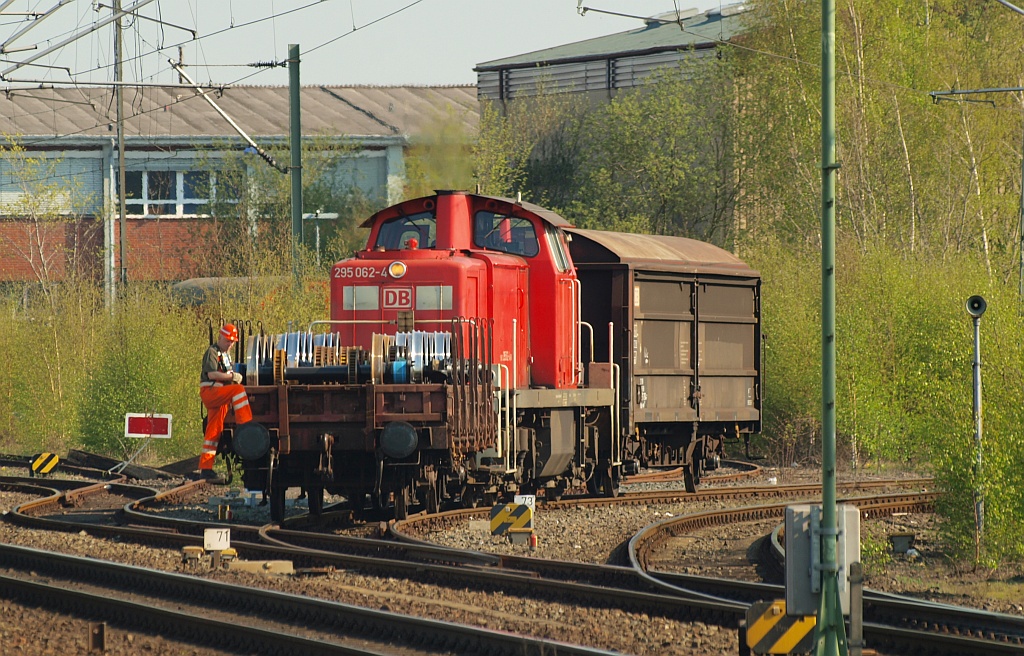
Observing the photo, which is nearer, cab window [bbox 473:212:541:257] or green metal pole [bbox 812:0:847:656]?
green metal pole [bbox 812:0:847:656]

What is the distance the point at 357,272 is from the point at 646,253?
4239mm

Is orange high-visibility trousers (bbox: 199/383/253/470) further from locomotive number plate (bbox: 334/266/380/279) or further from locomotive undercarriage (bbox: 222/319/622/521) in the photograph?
locomotive number plate (bbox: 334/266/380/279)

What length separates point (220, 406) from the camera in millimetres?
12844

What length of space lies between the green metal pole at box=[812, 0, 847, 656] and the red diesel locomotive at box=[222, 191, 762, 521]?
18.6ft

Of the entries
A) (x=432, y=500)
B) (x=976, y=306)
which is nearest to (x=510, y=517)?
(x=432, y=500)

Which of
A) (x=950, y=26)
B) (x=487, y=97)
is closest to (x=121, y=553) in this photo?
(x=950, y=26)

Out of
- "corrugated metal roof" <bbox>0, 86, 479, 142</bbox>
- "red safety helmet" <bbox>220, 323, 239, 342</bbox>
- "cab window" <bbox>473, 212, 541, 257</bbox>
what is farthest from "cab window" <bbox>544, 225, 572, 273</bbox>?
"corrugated metal roof" <bbox>0, 86, 479, 142</bbox>

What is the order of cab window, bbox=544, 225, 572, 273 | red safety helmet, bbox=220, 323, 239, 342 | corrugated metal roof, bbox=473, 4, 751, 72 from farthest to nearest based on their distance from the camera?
1. corrugated metal roof, bbox=473, 4, 751, 72
2. cab window, bbox=544, 225, 572, 273
3. red safety helmet, bbox=220, 323, 239, 342

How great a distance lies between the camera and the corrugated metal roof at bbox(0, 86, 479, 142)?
168 ft

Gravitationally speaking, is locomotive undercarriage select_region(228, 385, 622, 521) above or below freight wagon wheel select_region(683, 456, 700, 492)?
above

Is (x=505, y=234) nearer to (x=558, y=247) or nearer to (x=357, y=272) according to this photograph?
(x=558, y=247)

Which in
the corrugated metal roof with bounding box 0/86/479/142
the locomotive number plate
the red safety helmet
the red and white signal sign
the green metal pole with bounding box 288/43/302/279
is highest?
the corrugated metal roof with bounding box 0/86/479/142

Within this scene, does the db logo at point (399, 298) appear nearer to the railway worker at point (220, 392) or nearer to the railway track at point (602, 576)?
the railway worker at point (220, 392)

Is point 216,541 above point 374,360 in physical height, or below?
below
